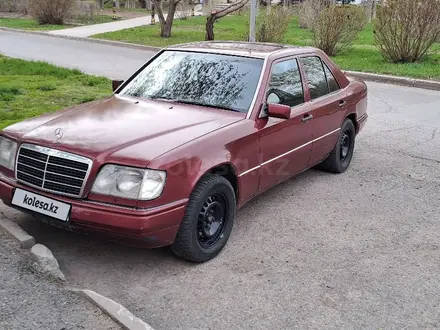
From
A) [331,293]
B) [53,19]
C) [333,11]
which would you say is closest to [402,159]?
[331,293]

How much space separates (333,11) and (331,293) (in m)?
13.8

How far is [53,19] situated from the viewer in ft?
98.0

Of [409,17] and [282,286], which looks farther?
[409,17]

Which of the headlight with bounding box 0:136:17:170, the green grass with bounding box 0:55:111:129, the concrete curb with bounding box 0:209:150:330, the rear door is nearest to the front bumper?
the concrete curb with bounding box 0:209:150:330

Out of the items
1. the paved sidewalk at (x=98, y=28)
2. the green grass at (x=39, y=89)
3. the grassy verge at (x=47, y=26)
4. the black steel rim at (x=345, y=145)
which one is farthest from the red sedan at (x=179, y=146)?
the grassy verge at (x=47, y=26)

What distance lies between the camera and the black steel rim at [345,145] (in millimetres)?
6365

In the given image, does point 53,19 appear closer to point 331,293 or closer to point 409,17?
point 409,17

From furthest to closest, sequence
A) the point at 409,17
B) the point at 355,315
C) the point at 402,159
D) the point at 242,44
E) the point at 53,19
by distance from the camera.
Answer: the point at 53,19
the point at 409,17
the point at 402,159
the point at 242,44
the point at 355,315

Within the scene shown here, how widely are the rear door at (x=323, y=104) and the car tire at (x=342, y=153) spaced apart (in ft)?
0.55

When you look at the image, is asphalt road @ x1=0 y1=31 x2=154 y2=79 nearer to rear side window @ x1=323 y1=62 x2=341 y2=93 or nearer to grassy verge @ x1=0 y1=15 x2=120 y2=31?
grassy verge @ x1=0 y1=15 x2=120 y2=31

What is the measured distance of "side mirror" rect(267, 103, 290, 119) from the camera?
4416mm

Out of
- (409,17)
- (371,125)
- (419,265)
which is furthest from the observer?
(409,17)

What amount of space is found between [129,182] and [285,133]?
5.97ft

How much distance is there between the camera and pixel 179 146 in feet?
12.4
